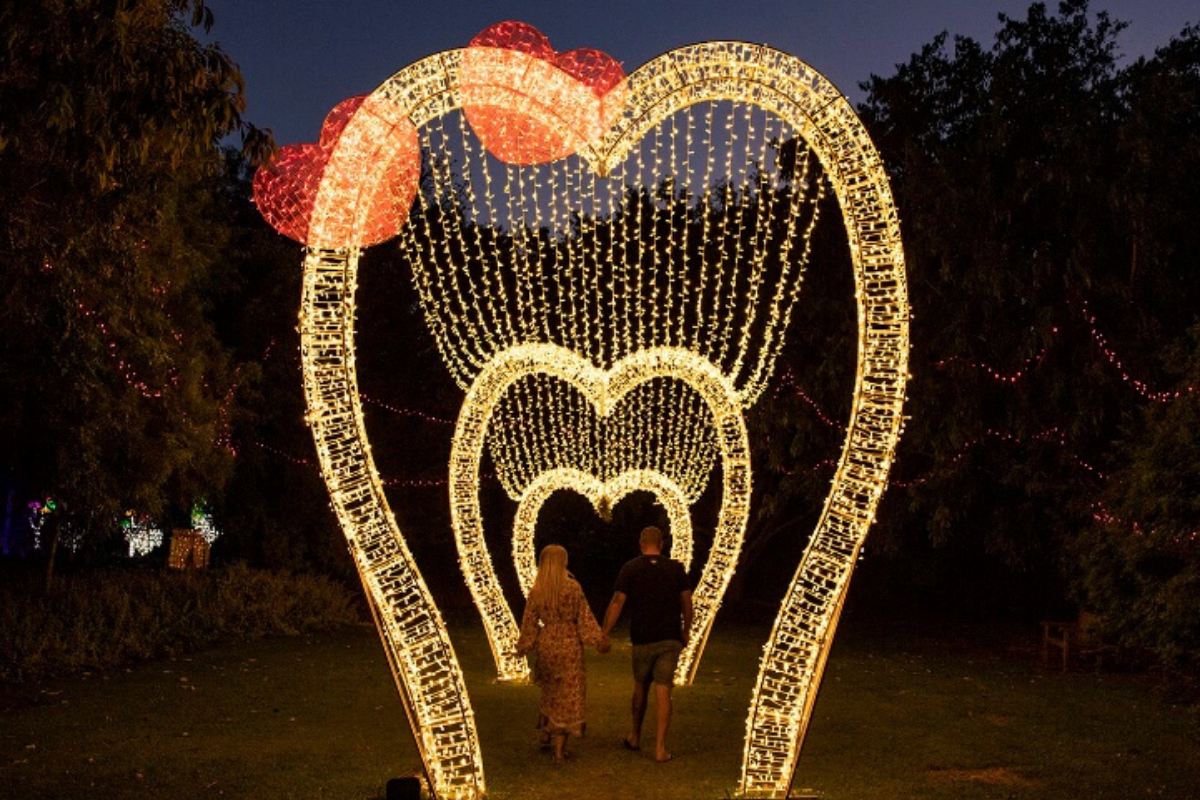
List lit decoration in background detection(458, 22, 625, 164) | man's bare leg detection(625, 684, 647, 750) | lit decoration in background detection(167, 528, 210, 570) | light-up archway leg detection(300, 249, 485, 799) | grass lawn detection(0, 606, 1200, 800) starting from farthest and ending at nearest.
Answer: lit decoration in background detection(167, 528, 210, 570) < man's bare leg detection(625, 684, 647, 750) < grass lawn detection(0, 606, 1200, 800) < lit decoration in background detection(458, 22, 625, 164) < light-up archway leg detection(300, 249, 485, 799)

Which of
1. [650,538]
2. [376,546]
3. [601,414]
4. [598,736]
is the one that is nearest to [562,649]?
[650,538]

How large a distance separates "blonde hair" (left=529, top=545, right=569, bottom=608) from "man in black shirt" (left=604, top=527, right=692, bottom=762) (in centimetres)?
41

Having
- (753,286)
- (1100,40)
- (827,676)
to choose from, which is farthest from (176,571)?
(1100,40)

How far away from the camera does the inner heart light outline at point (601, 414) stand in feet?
45.7

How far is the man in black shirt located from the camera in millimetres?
9297

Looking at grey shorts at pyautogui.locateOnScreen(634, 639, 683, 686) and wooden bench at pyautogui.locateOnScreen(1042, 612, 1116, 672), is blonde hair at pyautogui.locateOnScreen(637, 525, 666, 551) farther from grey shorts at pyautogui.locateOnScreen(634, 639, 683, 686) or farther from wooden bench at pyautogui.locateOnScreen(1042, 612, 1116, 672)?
wooden bench at pyautogui.locateOnScreen(1042, 612, 1116, 672)

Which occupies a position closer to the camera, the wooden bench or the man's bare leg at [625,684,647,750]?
the man's bare leg at [625,684,647,750]

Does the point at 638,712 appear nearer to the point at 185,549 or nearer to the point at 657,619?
the point at 657,619

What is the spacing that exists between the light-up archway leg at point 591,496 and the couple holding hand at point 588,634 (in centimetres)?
736

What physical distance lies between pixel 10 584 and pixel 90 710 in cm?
1004

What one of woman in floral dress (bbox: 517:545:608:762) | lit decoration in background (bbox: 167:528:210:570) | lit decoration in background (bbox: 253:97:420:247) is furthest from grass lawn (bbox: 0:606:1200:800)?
lit decoration in background (bbox: 167:528:210:570)

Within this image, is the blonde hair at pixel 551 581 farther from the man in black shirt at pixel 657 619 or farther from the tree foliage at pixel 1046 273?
the tree foliage at pixel 1046 273

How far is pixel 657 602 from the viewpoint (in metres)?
9.34

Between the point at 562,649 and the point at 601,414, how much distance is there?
5627mm
